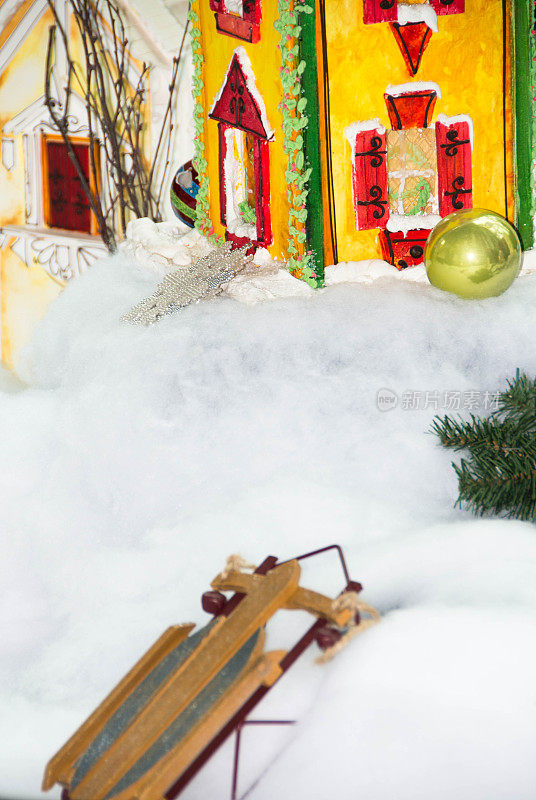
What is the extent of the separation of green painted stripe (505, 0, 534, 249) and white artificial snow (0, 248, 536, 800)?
24 cm

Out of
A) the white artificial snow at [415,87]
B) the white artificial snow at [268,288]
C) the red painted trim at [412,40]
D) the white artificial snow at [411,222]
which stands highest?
the red painted trim at [412,40]

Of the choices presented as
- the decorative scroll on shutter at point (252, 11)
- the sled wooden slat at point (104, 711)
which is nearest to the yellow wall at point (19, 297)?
the decorative scroll on shutter at point (252, 11)

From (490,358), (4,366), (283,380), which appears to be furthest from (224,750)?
(4,366)

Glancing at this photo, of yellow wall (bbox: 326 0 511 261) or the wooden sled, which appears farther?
yellow wall (bbox: 326 0 511 261)

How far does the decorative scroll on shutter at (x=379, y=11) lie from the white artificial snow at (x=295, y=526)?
586 millimetres

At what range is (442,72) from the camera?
1903 millimetres

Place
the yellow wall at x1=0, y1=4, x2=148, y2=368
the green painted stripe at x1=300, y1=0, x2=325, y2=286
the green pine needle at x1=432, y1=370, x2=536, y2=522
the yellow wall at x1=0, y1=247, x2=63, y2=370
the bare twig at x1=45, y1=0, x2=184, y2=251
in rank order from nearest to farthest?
the green pine needle at x1=432, y1=370, x2=536, y2=522 → the green painted stripe at x1=300, y1=0, x2=325, y2=286 → the bare twig at x1=45, y1=0, x2=184, y2=251 → the yellow wall at x1=0, y1=4, x2=148, y2=368 → the yellow wall at x1=0, y1=247, x2=63, y2=370

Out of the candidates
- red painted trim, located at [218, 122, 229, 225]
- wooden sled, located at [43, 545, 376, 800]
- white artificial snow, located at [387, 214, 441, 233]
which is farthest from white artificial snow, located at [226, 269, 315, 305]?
wooden sled, located at [43, 545, 376, 800]

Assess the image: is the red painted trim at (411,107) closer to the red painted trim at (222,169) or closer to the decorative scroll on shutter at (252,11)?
the decorative scroll on shutter at (252,11)

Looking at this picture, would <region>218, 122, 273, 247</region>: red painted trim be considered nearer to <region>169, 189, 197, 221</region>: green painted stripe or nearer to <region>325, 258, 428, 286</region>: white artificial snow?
<region>325, 258, 428, 286</region>: white artificial snow

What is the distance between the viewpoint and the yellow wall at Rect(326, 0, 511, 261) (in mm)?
1875

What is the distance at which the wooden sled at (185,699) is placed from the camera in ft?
2.77

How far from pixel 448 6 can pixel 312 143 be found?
0.45m

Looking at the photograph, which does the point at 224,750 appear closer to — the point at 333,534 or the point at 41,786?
the point at 41,786
